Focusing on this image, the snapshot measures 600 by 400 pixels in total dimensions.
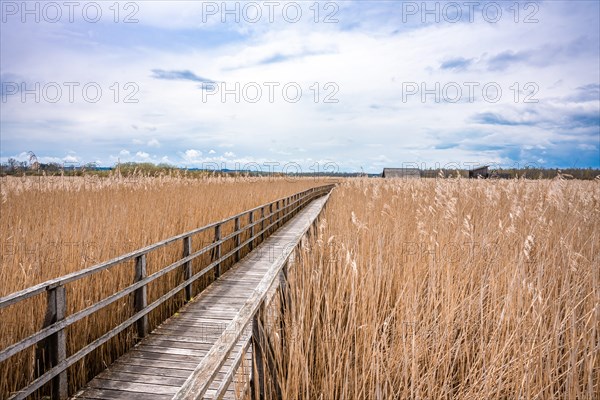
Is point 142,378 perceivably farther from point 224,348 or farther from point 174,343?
point 224,348

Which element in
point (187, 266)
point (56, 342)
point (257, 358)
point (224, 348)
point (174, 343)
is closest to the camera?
point (224, 348)

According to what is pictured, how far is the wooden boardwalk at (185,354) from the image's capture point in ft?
10.5

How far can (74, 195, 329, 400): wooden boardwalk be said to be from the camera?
125 inches

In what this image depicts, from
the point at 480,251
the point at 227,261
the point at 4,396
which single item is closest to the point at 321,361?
the point at 480,251

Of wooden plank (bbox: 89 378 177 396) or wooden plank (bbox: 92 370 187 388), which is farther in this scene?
wooden plank (bbox: 92 370 187 388)

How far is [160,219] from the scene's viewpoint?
301 inches

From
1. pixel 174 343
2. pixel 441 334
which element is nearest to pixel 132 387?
pixel 174 343

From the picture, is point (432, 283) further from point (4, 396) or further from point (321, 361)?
point (4, 396)

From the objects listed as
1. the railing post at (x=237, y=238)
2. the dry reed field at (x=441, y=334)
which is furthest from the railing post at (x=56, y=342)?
the railing post at (x=237, y=238)

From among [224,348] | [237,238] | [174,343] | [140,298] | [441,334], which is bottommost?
[174,343]

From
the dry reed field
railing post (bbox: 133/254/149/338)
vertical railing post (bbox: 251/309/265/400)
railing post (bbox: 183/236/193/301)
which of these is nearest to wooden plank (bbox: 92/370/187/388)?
railing post (bbox: 133/254/149/338)

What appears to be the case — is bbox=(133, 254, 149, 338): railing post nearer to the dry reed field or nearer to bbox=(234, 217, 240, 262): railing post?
the dry reed field

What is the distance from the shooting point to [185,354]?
14.6 ft

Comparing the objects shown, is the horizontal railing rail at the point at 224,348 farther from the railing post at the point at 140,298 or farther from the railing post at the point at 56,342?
the railing post at the point at 140,298
